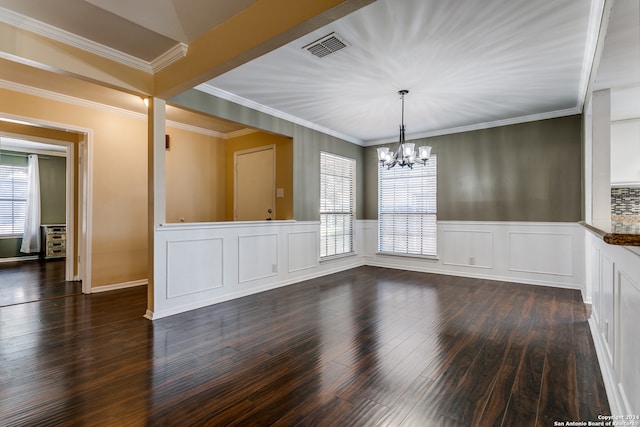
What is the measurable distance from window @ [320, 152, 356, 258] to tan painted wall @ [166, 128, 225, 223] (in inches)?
79.6

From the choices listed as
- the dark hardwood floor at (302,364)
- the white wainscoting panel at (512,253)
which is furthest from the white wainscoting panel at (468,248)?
the dark hardwood floor at (302,364)

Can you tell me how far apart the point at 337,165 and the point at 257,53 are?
150 inches

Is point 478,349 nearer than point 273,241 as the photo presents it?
Yes

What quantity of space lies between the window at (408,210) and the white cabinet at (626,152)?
261cm

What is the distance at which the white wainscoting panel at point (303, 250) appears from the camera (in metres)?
5.02

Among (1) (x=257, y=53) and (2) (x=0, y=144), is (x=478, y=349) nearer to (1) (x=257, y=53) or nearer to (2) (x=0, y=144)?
(1) (x=257, y=53)

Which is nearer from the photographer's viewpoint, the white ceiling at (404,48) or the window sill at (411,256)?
the white ceiling at (404,48)

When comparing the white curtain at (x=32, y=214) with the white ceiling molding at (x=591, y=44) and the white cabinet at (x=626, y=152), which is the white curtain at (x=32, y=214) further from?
the white cabinet at (x=626, y=152)

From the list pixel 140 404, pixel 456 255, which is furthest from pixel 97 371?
pixel 456 255

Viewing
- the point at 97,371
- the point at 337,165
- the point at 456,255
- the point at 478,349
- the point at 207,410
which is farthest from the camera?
the point at 337,165

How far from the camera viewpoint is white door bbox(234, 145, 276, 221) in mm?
5266

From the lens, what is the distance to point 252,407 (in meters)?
1.79

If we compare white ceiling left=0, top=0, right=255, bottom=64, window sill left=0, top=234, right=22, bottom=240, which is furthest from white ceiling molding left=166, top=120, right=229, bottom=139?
window sill left=0, top=234, right=22, bottom=240

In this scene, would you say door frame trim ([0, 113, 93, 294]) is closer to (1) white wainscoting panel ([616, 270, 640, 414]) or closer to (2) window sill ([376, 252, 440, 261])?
(2) window sill ([376, 252, 440, 261])
